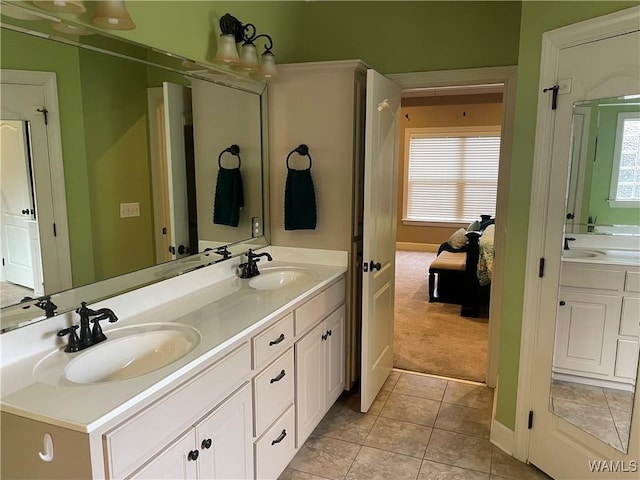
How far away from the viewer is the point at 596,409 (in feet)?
6.62

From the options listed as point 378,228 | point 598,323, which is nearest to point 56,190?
point 378,228

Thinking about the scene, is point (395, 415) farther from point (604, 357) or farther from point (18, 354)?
point (18, 354)

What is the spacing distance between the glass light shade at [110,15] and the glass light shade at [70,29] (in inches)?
2.0

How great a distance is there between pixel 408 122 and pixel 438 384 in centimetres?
566

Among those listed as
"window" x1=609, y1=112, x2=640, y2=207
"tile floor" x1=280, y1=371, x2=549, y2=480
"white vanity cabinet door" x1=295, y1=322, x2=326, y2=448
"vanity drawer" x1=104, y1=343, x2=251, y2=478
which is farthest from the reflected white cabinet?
"window" x1=609, y1=112, x2=640, y2=207

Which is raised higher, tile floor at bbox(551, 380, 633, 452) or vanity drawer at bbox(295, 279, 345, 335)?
vanity drawer at bbox(295, 279, 345, 335)

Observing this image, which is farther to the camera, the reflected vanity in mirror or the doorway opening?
the doorway opening

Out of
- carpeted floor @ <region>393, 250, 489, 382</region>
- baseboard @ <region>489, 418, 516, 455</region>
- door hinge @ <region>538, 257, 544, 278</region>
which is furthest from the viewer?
carpeted floor @ <region>393, 250, 489, 382</region>

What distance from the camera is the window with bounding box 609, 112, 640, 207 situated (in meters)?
1.82

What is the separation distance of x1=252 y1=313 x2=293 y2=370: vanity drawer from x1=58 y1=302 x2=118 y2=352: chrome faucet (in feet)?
1.80

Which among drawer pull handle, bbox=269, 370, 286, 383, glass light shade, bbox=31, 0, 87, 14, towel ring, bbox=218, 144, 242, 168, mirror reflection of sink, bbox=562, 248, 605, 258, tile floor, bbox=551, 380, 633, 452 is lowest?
tile floor, bbox=551, 380, 633, 452

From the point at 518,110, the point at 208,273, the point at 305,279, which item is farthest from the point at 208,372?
the point at 518,110

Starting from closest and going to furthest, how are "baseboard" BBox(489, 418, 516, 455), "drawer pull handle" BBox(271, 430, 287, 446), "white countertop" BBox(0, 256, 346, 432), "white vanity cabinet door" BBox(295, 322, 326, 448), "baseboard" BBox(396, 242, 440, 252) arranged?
1. "white countertop" BBox(0, 256, 346, 432)
2. "drawer pull handle" BBox(271, 430, 287, 446)
3. "white vanity cabinet door" BBox(295, 322, 326, 448)
4. "baseboard" BBox(489, 418, 516, 455)
5. "baseboard" BBox(396, 242, 440, 252)

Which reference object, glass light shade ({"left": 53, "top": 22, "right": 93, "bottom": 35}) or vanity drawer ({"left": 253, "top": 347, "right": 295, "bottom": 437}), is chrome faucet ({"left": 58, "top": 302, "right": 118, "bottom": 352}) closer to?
vanity drawer ({"left": 253, "top": 347, "right": 295, "bottom": 437})
